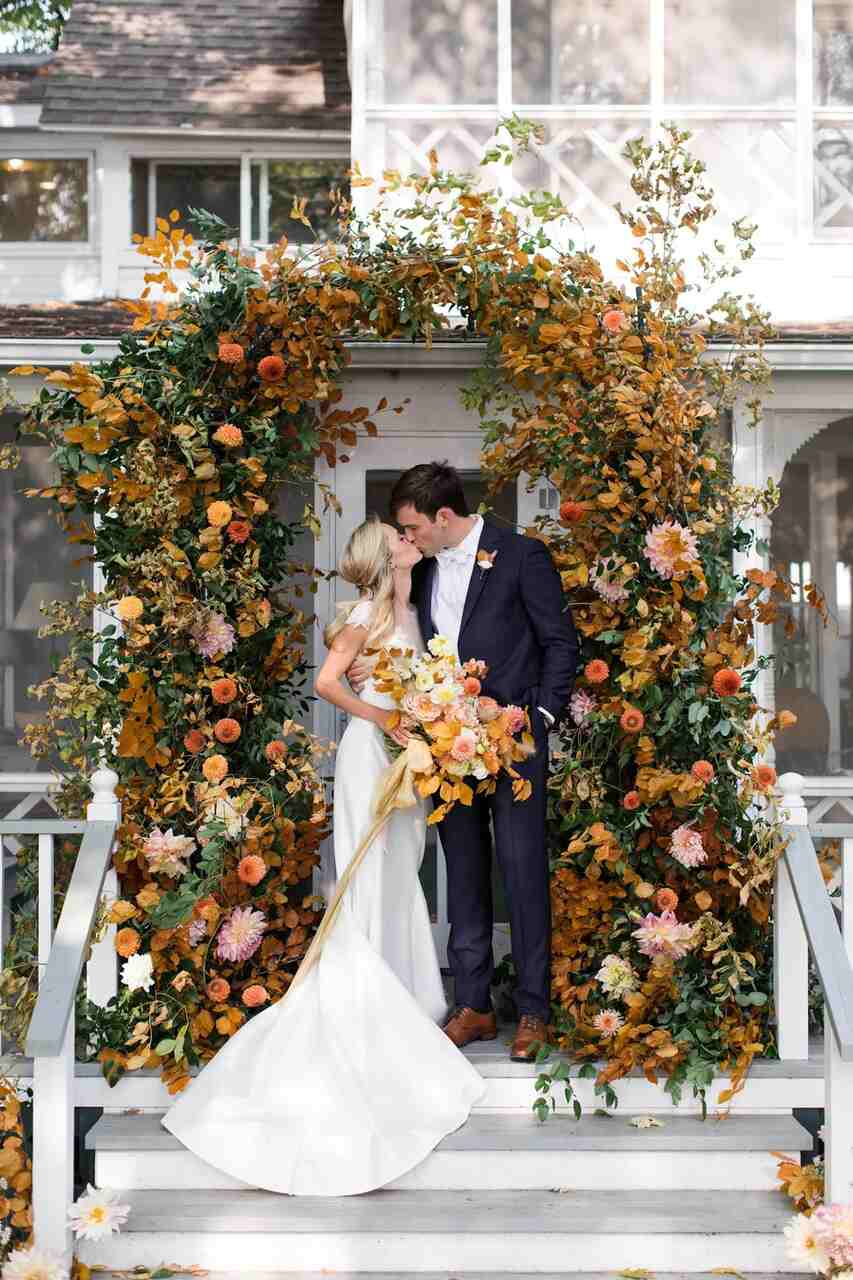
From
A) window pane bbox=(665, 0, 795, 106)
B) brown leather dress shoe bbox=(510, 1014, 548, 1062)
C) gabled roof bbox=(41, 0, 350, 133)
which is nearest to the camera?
brown leather dress shoe bbox=(510, 1014, 548, 1062)

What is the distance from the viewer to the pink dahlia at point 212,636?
16.6 feet

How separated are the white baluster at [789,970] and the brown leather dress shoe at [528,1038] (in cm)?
85

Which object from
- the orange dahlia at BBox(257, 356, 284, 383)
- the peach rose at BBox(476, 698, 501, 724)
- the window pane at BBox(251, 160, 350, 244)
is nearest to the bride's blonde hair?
the peach rose at BBox(476, 698, 501, 724)

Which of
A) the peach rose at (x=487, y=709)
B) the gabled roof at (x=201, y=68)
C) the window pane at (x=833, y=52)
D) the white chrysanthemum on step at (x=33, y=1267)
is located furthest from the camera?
the gabled roof at (x=201, y=68)

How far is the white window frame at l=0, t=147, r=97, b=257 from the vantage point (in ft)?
39.9

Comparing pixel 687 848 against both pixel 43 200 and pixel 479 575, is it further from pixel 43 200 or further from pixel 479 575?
pixel 43 200

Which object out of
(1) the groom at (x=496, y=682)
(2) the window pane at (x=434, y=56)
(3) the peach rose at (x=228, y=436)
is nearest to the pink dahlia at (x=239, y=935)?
(1) the groom at (x=496, y=682)

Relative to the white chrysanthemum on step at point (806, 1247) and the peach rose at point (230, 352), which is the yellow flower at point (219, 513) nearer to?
the peach rose at point (230, 352)

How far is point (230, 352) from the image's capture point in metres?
5.04

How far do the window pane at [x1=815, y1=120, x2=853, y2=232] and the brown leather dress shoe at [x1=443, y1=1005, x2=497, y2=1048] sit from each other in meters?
4.88

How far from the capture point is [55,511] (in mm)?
5508

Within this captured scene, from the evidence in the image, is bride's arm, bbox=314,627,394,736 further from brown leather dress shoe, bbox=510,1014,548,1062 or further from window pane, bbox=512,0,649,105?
window pane, bbox=512,0,649,105

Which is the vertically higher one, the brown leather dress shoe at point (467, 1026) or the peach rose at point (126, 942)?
the peach rose at point (126, 942)

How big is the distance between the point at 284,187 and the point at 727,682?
895cm
